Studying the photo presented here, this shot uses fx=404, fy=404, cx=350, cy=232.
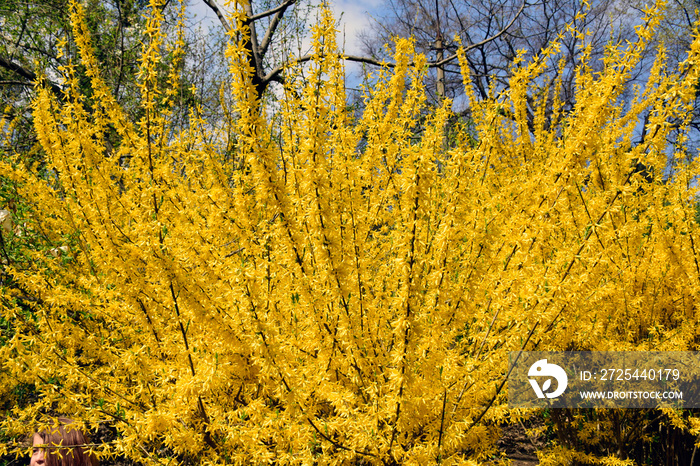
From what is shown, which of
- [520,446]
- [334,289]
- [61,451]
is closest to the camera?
[334,289]

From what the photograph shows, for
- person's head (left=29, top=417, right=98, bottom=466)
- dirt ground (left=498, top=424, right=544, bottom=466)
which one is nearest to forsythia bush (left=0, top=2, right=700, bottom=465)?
person's head (left=29, top=417, right=98, bottom=466)

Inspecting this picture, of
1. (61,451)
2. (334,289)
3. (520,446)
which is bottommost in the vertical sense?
(520,446)

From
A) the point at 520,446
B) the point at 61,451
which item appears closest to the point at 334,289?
the point at 61,451

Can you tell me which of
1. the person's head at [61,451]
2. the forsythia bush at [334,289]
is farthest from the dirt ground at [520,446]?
the person's head at [61,451]

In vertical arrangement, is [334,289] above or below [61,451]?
above

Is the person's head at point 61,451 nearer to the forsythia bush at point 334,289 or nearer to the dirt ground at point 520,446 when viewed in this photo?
the forsythia bush at point 334,289

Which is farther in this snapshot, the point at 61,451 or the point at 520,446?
the point at 520,446

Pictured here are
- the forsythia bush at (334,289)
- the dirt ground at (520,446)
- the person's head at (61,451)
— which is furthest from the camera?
the dirt ground at (520,446)

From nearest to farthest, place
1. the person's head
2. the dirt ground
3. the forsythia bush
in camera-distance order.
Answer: the forsythia bush, the person's head, the dirt ground

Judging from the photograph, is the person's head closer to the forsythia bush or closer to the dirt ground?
the forsythia bush

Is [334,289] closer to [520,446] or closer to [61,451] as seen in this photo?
[61,451]

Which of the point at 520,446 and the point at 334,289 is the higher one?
the point at 334,289

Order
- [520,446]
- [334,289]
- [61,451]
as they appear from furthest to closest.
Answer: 1. [520,446]
2. [61,451]
3. [334,289]

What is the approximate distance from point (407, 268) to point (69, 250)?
360cm
